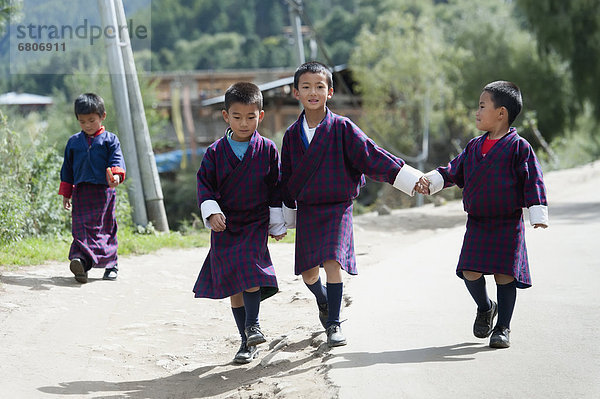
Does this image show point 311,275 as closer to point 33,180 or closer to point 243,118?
point 243,118

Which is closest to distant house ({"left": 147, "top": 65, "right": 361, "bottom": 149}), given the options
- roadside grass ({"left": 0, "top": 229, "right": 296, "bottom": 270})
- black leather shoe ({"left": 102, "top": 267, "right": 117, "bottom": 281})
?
roadside grass ({"left": 0, "top": 229, "right": 296, "bottom": 270})

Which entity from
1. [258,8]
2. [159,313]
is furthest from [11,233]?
[258,8]

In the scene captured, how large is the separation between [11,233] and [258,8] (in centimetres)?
9610

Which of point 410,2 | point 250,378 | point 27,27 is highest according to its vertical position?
point 410,2

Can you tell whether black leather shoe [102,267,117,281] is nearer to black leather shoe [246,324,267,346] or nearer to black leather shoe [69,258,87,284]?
black leather shoe [69,258,87,284]

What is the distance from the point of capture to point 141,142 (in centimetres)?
1035

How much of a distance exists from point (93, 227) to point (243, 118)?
293 centimetres

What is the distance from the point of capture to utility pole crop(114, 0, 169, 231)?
10344mm

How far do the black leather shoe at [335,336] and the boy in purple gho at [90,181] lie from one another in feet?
10.2

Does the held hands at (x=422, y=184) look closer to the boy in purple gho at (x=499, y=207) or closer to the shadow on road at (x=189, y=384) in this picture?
the boy in purple gho at (x=499, y=207)

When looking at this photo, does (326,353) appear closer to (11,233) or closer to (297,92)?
(297,92)

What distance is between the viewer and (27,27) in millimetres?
12398

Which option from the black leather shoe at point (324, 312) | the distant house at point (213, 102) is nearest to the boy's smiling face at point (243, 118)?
the black leather shoe at point (324, 312)

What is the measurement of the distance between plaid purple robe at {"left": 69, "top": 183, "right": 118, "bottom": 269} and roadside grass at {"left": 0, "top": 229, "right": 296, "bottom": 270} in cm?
92
